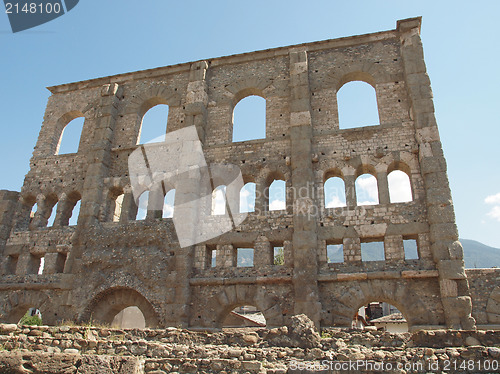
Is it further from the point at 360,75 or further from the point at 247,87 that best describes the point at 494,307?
the point at 247,87

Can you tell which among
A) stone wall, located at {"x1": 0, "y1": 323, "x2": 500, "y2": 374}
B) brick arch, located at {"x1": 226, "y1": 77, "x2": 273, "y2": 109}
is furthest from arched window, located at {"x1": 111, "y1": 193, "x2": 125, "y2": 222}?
stone wall, located at {"x1": 0, "y1": 323, "x2": 500, "y2": 374}

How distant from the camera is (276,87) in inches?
592

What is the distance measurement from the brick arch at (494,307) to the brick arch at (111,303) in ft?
32.2

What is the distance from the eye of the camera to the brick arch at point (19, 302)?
13.6 meters

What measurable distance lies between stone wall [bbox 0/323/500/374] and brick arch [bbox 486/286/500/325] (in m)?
4.33

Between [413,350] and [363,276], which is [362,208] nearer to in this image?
[363,276]

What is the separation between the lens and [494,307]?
1055cm

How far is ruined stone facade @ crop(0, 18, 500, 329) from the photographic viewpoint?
37.3ft

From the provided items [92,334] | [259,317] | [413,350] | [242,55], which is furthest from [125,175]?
[259,317]

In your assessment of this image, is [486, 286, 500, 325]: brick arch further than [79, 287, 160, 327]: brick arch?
No

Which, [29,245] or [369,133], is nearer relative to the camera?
[369,133]

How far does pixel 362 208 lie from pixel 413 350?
6.16 m

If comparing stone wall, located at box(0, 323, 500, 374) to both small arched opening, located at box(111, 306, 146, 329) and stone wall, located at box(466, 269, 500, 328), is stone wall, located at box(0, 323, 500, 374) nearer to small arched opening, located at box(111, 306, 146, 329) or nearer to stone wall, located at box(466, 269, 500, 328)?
stone wall, located at box(466, 269, 500, 328)

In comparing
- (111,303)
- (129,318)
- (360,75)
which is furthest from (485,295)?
(129,318)
